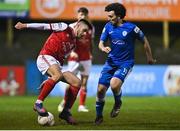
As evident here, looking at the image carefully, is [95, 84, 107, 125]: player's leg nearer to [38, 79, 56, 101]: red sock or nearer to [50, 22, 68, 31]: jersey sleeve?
[38, 79, 56, 101]: red sock

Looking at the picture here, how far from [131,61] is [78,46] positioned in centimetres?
418

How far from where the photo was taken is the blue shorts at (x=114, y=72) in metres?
10.6

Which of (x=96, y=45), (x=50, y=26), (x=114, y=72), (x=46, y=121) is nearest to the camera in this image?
(x=46, y=121)

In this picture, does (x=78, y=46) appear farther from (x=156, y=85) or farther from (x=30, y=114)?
(x=156, y=85)

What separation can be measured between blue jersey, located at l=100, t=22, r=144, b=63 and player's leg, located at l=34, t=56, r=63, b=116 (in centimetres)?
104

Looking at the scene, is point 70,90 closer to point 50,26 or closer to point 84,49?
point 50,26

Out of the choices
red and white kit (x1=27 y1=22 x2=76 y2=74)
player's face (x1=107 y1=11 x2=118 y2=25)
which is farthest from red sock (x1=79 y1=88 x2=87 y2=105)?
player's face (x1=107 y1=11 x2=118 y2=25)

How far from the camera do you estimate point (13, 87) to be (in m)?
23.4

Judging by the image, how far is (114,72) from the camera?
35.4 feet

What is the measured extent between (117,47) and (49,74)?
128 cm

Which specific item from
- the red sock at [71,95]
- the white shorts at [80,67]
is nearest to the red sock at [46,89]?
the red sock at [71,95]

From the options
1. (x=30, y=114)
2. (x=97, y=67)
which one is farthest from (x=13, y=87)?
(x=30, y=114)

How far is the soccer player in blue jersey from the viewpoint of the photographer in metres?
10.6

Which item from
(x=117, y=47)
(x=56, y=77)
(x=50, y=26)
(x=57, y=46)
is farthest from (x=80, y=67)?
(x=56, y=77)
